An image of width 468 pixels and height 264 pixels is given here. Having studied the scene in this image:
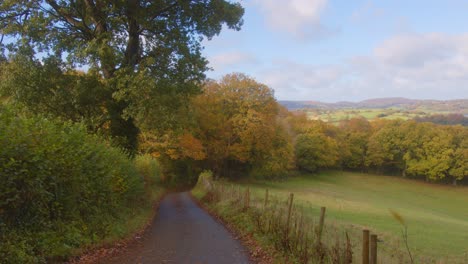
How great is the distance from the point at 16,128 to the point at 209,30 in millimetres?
16164

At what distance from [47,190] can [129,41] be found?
1392cm

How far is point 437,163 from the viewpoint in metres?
85.2

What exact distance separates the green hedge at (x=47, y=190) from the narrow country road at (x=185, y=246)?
54.2 inches

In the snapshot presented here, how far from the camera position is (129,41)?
71.4 ft

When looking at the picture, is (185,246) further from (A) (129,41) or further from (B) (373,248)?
(A) (129,41)

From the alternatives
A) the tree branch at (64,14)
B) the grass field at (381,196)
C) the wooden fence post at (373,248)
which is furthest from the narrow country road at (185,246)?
the grass field at (381,196)

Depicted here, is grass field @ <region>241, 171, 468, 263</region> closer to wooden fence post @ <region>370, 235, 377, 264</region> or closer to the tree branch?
wooden fence post @ <region>370, 235, 377, 264</region>

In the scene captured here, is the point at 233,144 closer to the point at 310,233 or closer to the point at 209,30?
the point at 209,30

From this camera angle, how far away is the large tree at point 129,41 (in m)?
18.9

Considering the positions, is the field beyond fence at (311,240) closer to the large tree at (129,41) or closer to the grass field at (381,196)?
the large tree at (129,41)

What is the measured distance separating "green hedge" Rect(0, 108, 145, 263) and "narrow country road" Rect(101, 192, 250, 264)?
1377 mm

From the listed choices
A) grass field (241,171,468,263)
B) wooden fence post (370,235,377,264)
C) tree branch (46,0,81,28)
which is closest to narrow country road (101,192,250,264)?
wooden fence post (370,235,377,264)

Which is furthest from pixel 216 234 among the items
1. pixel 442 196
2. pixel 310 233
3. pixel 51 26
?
pixel 442 196

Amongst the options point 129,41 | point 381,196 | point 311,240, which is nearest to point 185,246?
point 311,240
